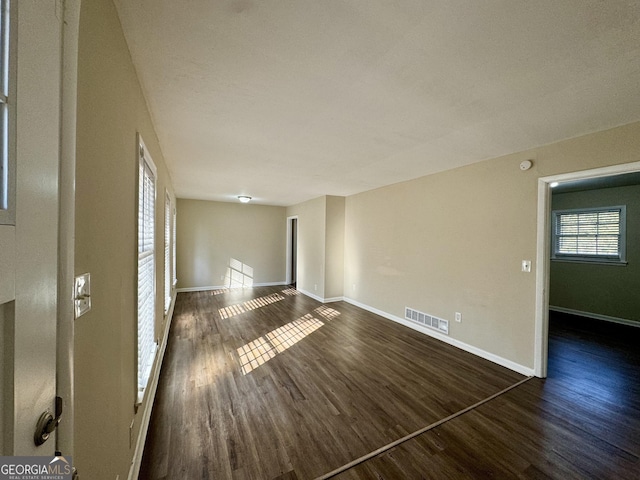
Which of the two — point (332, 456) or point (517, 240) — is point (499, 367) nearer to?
point (517, 240)

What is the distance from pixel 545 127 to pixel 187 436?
386cm

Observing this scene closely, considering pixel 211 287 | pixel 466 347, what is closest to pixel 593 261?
pixel 466 347

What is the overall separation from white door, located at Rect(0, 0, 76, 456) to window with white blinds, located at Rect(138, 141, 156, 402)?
4.20ft

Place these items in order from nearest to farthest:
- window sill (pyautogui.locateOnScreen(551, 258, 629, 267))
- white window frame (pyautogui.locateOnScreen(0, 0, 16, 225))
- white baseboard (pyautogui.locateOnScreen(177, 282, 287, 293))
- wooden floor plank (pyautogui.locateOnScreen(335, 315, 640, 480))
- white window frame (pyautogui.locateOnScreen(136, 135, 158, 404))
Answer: white window frame (pyautogui.locateOnScreen(0, 0, 16, 225))
wooden floor plank (pyautogui.locateOnScreen(335, 315, 640, 480))
white window frame (pyautogui.locateOnScreen(136, 135, 158, 404))
window sill (pyautogui.locateOnScreen(551, 258, 629, 267))
white baseboard (pyautogui.locateOnScreen(177, 282, 287, 293))

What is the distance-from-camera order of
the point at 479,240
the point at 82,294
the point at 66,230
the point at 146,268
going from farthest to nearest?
the point at 479,240, the point at 146,268, the point at 82,294, the point at 66,230

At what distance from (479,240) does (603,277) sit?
346 cm

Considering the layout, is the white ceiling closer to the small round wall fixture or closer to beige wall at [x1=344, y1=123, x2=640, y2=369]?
the small round wall fixture

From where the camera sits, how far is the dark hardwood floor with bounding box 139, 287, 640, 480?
1539 mm

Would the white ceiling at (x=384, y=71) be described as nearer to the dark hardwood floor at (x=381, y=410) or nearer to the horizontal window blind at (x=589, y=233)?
the dark hardwood floor at (x=381, y=410)

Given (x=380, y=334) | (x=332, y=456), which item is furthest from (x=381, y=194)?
(x=332, y=456)

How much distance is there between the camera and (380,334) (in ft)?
11.9

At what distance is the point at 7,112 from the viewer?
411 millimetres

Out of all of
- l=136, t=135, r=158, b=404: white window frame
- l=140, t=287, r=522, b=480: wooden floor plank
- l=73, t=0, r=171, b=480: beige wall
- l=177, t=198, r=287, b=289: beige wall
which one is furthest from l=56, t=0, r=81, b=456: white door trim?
l=177, t=198, r=287, b=289: beige wall

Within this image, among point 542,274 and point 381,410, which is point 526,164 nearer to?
point 542,274
